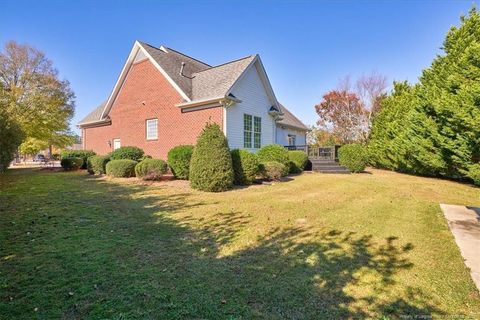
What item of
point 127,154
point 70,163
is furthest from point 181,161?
point 70,163

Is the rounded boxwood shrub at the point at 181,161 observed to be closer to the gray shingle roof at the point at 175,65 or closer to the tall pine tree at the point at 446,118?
the gray shingle roof at the point at 175,65

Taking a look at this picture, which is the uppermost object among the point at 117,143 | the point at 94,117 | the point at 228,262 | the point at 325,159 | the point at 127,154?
the point at 94,117

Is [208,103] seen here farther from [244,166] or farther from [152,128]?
[152,128]

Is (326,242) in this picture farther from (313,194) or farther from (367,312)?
(313,194)

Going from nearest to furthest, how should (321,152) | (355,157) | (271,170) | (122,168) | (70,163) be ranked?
(271,170) < (122,168) < (355,157) < (70,163) < (321,152)

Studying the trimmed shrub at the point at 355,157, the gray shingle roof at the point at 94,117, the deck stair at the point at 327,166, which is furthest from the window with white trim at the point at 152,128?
the trimmed shrub at the point at 355,157

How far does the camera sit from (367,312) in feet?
8.99

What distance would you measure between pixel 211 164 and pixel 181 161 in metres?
3.03

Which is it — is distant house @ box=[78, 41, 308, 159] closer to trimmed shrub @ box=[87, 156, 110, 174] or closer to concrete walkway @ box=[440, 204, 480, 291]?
trimmed shrub @ box=[87, 156, 110, 174]

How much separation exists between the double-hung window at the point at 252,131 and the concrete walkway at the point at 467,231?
1037 centimetres

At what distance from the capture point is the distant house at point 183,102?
1448 centimetres

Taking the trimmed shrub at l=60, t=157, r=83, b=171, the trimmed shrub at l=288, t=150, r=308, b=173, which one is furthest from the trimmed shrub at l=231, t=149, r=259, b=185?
the trimmed shrub at l=60, t=157, r=83, b=171

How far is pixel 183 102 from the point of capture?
49.2ft

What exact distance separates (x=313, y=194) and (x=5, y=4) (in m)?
16.2
